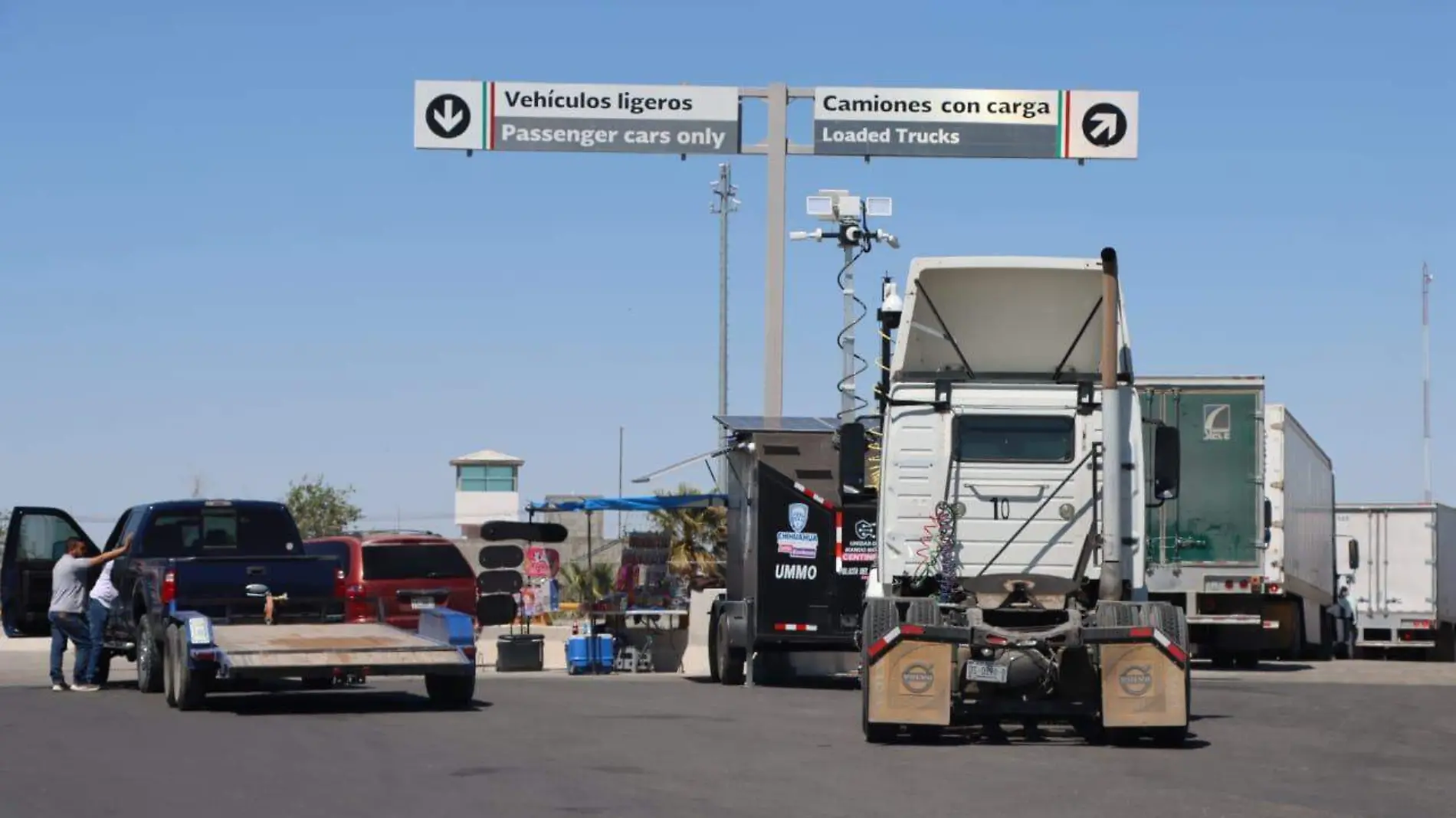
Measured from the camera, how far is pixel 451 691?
1850 centimetres

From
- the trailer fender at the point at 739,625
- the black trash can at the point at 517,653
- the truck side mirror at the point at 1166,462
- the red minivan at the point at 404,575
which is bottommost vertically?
the black trash can at the point at 517,653

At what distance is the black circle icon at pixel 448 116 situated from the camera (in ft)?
109

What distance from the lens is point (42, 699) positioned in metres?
20.0

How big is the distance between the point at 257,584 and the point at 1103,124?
1882 centimetres

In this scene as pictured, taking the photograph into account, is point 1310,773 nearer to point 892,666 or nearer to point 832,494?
point 892,666

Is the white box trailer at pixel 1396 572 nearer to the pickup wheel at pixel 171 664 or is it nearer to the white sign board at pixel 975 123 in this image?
the white sign board at pixel 975 123

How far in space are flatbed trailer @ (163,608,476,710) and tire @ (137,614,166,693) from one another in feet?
2.17

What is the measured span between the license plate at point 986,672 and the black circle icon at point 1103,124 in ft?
65.1

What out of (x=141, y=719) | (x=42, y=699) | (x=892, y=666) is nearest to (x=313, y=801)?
(x=892, y=666)

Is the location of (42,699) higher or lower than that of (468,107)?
lower

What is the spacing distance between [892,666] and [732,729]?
2154 millimetres

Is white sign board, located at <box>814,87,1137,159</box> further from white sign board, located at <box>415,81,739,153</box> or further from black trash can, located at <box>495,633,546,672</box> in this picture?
black trash can, located at <box>495,633,546,672</box>

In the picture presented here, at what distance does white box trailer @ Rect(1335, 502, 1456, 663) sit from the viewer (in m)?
38.8

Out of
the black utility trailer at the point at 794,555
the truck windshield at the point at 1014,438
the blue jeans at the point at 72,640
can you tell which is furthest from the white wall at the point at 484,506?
the truck windshield at the point at 1014,438
